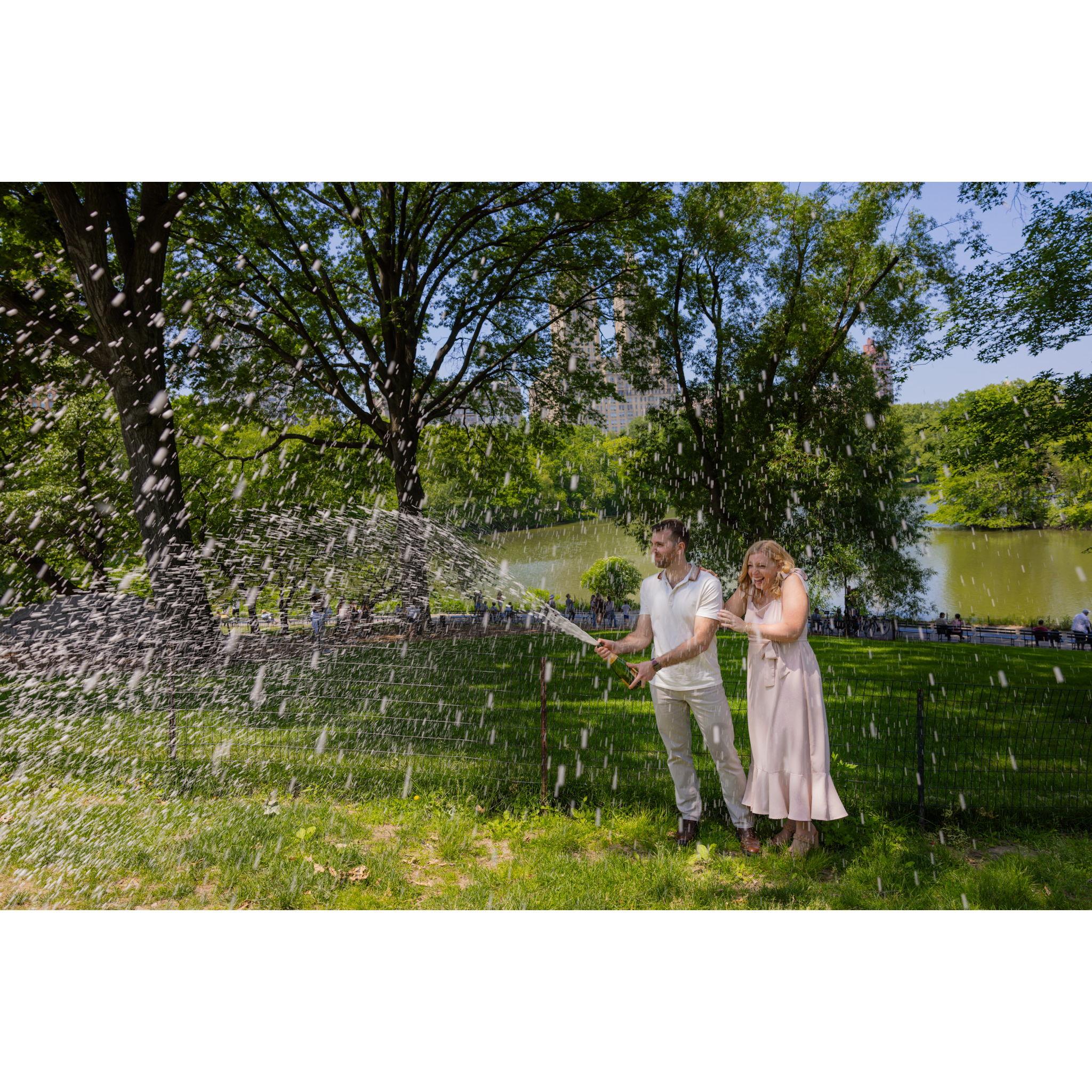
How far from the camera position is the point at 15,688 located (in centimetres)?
975

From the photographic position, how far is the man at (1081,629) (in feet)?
59.0

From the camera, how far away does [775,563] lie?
4121mm

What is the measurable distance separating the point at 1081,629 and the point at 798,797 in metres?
19.6

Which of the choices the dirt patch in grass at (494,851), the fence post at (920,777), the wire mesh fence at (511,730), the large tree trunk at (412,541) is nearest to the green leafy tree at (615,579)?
the large tree trunk at (412,541)

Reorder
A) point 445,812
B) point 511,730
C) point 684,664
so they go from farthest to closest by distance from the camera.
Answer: point 511,730 < point 445,812 < point 684,664

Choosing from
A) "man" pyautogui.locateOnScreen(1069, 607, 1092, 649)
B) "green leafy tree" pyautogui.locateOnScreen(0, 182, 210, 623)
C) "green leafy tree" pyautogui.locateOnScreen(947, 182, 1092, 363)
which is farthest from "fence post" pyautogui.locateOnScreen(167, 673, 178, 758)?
"man" pyautogui.locateOnScreen(1069, 607, 1092, 649)

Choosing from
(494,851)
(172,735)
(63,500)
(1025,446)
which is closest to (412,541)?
(172,735)

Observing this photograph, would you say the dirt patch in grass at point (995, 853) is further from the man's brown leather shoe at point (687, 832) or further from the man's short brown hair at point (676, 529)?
the man's short brown hair at point (676, 529)

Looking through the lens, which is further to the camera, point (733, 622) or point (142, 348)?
point (142, 348)

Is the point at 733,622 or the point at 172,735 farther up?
the point at 733,622

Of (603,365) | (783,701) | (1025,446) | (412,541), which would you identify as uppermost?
(603,365)

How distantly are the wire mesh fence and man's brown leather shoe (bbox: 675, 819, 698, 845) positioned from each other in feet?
2.09

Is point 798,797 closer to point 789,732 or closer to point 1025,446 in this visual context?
point 789,732
